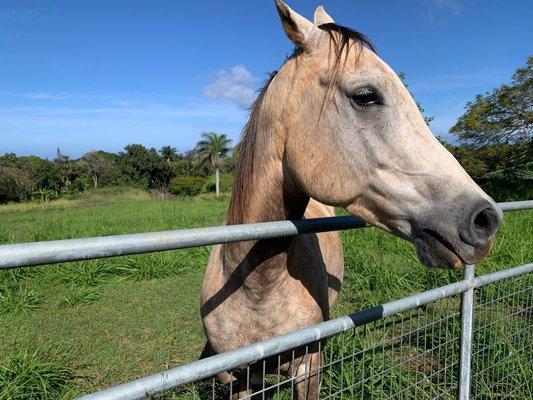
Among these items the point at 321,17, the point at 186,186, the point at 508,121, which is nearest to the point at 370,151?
the point at 321,17

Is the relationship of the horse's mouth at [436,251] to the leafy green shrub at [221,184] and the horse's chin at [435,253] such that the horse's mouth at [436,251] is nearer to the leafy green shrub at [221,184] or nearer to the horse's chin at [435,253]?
the horse's chin at [435,253]

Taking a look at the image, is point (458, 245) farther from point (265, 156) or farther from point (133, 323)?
point (133, 323)

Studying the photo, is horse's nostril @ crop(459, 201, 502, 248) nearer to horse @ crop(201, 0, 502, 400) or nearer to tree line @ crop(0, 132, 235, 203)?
horse @ crop(201, 0, 502, 400)

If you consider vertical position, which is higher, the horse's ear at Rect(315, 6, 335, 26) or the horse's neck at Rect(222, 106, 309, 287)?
the horse's ear at Rect(315, 6, 335, 26)

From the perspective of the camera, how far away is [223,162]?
165ft

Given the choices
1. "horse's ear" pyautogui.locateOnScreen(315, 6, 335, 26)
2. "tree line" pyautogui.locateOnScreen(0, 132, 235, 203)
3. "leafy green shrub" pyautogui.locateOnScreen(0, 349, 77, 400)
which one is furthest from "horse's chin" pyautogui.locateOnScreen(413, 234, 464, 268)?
"tree line" pyautogui.locateOnScreen(0, 132, 235, 203)

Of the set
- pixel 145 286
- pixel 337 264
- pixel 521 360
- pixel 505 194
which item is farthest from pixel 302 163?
pixel 505 194

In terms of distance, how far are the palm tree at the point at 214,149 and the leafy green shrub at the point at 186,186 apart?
285 cm

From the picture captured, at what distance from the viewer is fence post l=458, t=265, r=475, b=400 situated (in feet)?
6.82

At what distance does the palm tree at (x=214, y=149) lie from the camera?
50.8m

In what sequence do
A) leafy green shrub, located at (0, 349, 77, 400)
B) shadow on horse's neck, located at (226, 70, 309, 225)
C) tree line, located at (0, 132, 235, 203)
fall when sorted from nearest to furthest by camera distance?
1. shadow on horse's neck, located at (226, 70, 309, 225)
2. leafy green shrub, located at (0, 349, 77, 400)
3. tree line, located at (0, 132, 235, 203)

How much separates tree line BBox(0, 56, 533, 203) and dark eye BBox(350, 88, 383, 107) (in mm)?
2964

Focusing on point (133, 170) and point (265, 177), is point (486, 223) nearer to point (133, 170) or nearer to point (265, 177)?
point (265, 177)

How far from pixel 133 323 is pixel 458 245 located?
4.88m
